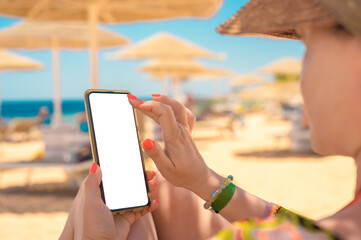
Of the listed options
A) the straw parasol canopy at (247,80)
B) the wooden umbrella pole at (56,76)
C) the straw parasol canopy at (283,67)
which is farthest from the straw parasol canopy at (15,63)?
the straw parasol canopy at (247,80)

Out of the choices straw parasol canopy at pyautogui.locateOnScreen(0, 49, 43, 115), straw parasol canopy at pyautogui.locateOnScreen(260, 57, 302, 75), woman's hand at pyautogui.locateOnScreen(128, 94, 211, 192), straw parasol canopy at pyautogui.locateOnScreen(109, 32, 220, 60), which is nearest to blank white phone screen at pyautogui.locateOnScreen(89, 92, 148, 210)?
woman's hand at pyautogui.locateOnScreen(128, 94, 211, 192)

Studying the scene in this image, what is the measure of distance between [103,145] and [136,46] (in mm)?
9101

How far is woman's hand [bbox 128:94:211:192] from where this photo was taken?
1.00 m

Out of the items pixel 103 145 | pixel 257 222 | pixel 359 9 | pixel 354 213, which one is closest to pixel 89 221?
pixel 103 145

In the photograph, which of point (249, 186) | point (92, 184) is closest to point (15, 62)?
point (249, 186)

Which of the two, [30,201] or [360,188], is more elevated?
[360,188]

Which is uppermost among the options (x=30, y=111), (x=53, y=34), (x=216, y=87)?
(x=53, y=34)

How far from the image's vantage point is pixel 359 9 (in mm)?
579

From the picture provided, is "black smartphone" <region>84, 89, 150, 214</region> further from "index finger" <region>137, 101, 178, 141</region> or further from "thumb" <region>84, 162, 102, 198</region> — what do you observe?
"index finger" <region>137, 101, 178, 141</region>

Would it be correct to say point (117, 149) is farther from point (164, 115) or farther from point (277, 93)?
point (277, 93)

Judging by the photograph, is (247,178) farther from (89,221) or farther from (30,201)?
(89,221)

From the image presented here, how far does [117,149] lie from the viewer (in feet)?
3.83

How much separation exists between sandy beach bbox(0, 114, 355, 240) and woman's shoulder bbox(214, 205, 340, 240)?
3.43 meters

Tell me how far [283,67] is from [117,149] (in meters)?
14.7
